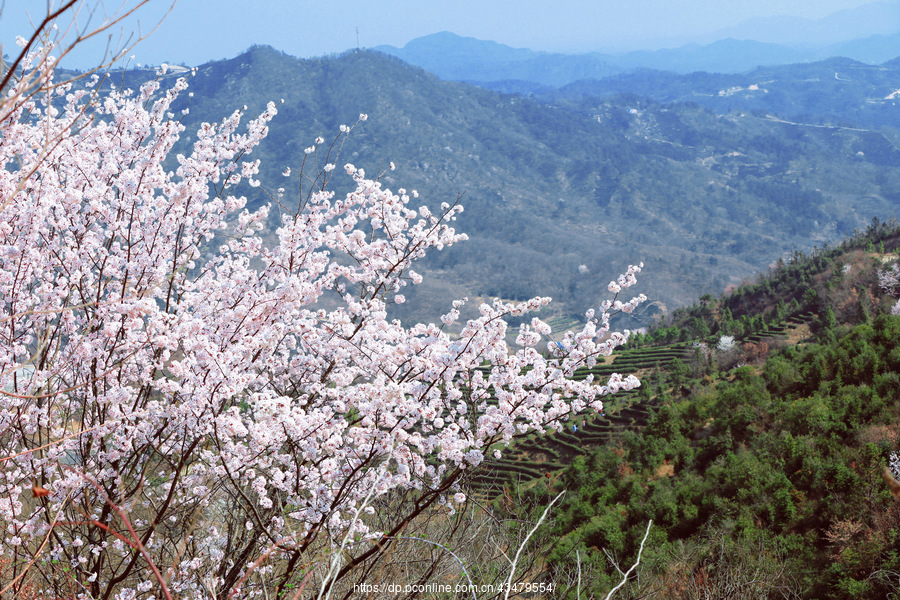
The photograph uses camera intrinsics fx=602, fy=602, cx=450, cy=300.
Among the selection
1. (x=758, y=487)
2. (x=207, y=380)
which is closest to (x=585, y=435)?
(x=758, y=487)

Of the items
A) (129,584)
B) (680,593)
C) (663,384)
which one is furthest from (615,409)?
(129,584)

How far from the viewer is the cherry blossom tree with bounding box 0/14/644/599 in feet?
14.1

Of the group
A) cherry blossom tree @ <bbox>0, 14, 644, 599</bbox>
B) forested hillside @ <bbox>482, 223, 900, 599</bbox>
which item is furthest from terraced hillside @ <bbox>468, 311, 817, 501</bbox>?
cherry blossom tree @ <bbox>0, 14, 644, 599</bbox>

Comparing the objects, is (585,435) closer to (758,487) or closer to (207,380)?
(758,487)

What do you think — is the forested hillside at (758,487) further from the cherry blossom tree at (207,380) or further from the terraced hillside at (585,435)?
the cherry blossom tree at (207,380)

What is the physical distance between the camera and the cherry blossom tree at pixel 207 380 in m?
4.29

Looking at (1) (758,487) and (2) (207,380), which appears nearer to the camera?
(2) (207,380)

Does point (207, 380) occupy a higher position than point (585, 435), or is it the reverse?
point (207, 380)

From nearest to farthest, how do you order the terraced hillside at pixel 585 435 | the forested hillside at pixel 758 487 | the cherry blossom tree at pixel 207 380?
1. the cherry blossom tree at pixel 207 380
2. the forested hillside at pixel 758 487
3. the terraced hillside at pixel 585 435

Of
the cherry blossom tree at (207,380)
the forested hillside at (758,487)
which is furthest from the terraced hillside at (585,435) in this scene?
the cherry blossom tree at (207,380)

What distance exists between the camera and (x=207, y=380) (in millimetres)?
4188

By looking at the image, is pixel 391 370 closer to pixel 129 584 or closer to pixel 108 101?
pixel 129 584

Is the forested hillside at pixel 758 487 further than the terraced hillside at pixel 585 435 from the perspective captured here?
No

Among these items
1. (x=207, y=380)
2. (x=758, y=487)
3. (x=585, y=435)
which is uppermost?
(x=207, y=380)
